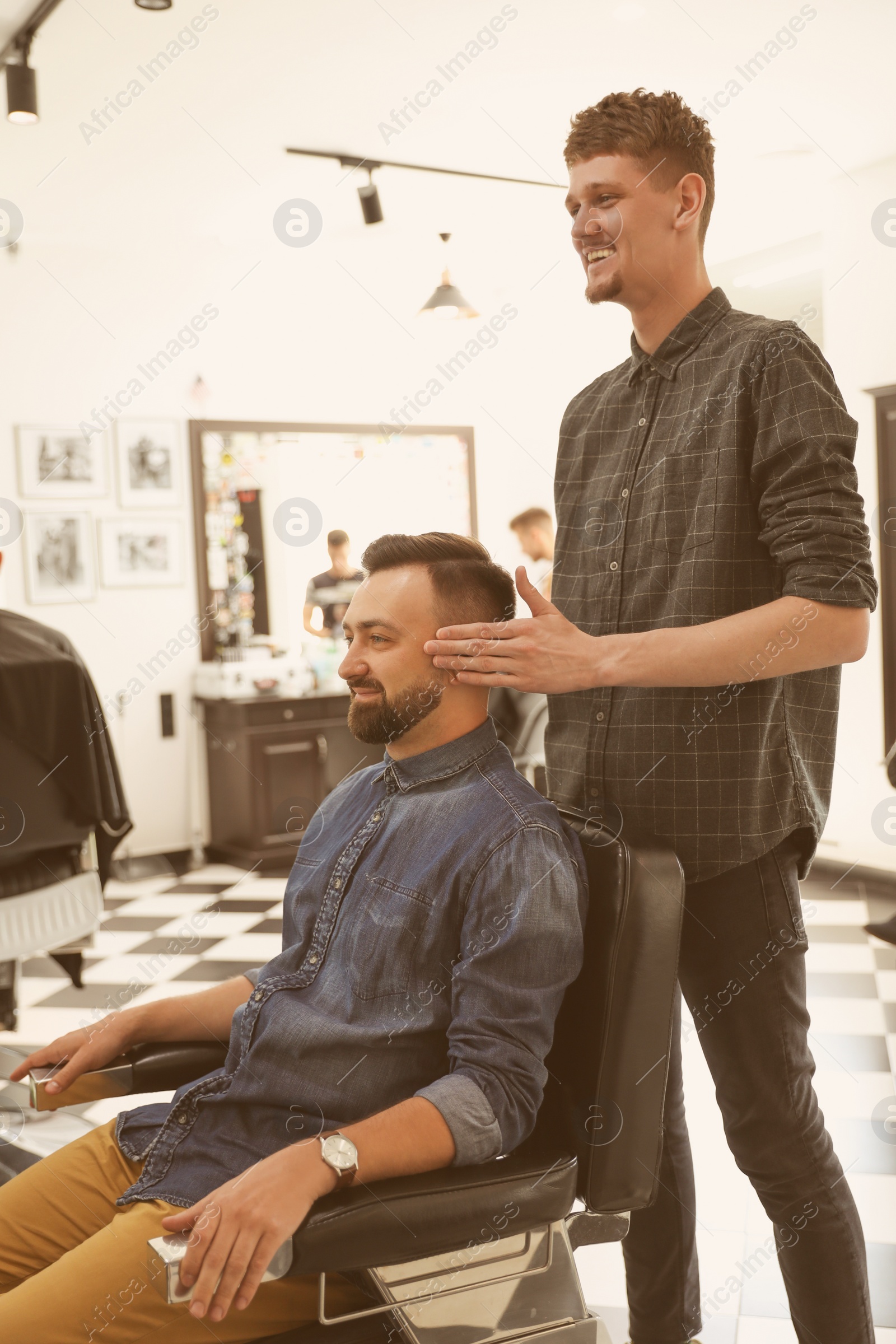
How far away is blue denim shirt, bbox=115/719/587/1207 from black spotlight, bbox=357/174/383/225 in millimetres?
3692

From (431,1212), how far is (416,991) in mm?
252

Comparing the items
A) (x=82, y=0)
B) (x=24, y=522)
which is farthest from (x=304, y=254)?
(x=82, y=0)

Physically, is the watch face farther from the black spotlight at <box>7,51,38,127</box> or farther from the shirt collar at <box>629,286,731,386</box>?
the black spotlight at <box>7,51,38,127</box>

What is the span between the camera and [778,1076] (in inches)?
53.7

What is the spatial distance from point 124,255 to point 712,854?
4898 mm

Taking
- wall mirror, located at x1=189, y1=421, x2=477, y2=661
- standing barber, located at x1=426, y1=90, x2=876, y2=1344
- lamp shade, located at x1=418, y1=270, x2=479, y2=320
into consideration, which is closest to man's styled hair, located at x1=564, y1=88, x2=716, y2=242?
standing barber, located at x1=426, y1=90, x2=876, y2=1344

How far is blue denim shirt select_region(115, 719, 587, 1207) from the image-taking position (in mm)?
1117

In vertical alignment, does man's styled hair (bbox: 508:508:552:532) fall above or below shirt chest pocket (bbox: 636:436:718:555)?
above

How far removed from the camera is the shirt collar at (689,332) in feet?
4.66

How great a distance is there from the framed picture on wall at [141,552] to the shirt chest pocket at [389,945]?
4441 mm

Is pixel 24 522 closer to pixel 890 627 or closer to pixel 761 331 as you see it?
pixel 890 627

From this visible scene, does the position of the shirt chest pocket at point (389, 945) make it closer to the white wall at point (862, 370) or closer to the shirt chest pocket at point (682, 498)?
the shirt chest pocket at point (682, 498)

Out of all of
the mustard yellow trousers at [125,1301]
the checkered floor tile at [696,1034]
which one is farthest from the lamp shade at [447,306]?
the mustard yellow trousers at [125,1301]

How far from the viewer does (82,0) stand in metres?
3.10
